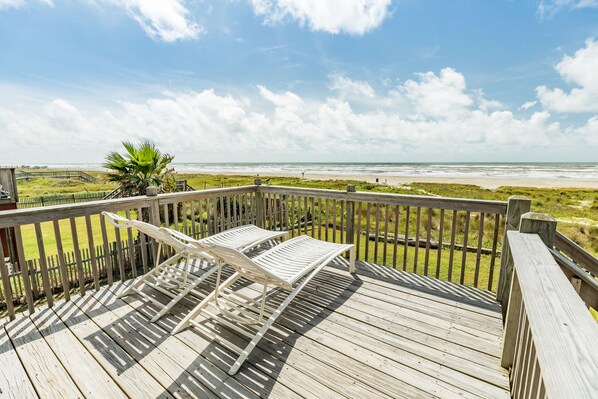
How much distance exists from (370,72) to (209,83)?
9989mm

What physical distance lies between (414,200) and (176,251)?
2823mm

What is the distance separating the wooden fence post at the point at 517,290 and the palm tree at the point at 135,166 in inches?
284

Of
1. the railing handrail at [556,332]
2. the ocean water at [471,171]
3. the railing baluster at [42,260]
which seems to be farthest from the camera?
the ocean water at [471,171]

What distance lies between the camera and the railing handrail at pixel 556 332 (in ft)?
1.93

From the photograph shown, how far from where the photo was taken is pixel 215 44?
10.3m

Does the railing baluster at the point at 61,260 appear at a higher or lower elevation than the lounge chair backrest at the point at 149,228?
lower

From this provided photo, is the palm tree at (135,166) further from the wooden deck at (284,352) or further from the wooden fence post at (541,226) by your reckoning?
the wooden fence post at (541,226)

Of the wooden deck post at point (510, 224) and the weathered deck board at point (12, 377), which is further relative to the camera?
the wooden deck post at point (510, 224)

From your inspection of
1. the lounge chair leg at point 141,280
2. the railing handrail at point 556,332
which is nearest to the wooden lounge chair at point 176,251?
the lounge chair leg at point 141,280

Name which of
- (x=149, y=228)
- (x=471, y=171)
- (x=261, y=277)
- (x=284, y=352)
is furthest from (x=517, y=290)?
(x=471, y=171)

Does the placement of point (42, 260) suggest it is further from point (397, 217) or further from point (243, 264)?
point (397, 217)

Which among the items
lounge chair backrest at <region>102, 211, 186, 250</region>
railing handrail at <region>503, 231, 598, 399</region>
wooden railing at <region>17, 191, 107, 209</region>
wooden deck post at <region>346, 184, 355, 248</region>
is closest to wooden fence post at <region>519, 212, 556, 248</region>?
railing handrail at <region>503, 231, 598, 399</region>

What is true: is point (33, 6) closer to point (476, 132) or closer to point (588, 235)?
point (588, 235)

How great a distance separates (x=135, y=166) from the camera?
667 cm
